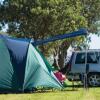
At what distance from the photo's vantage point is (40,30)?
40.0 m

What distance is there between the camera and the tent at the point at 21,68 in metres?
18.5

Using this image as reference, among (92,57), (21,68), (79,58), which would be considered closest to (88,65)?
(92,57)

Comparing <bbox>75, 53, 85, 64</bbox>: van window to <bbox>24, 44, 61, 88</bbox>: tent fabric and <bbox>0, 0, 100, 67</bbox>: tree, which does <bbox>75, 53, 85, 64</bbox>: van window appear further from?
<bbox>0, 0, 100, 67</bbox>: tree

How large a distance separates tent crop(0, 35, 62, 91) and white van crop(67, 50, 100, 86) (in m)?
3.02

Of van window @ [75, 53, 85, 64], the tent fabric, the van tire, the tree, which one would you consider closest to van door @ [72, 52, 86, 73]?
van window @ [75, 53, 85, 64]

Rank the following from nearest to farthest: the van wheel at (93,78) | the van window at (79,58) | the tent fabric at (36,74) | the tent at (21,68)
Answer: the tent at (21,68), the tent fabric at (36,74), the van wheel at (93,78), the van window at (79,58)

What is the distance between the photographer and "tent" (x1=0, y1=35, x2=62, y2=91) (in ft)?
60.5

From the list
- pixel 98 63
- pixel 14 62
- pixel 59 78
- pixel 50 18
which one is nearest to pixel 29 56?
pixel 14 62

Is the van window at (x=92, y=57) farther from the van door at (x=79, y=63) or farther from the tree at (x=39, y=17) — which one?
the tree at (x=39, y=17)

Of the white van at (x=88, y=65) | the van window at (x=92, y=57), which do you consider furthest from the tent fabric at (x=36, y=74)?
the van window at (x=92, y=57)

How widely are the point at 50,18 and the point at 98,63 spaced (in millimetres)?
17731

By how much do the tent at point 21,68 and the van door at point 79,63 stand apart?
3.06 m

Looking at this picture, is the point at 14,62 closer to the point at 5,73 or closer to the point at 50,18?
the point at 5,73

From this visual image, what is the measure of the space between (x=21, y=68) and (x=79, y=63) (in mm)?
4488
